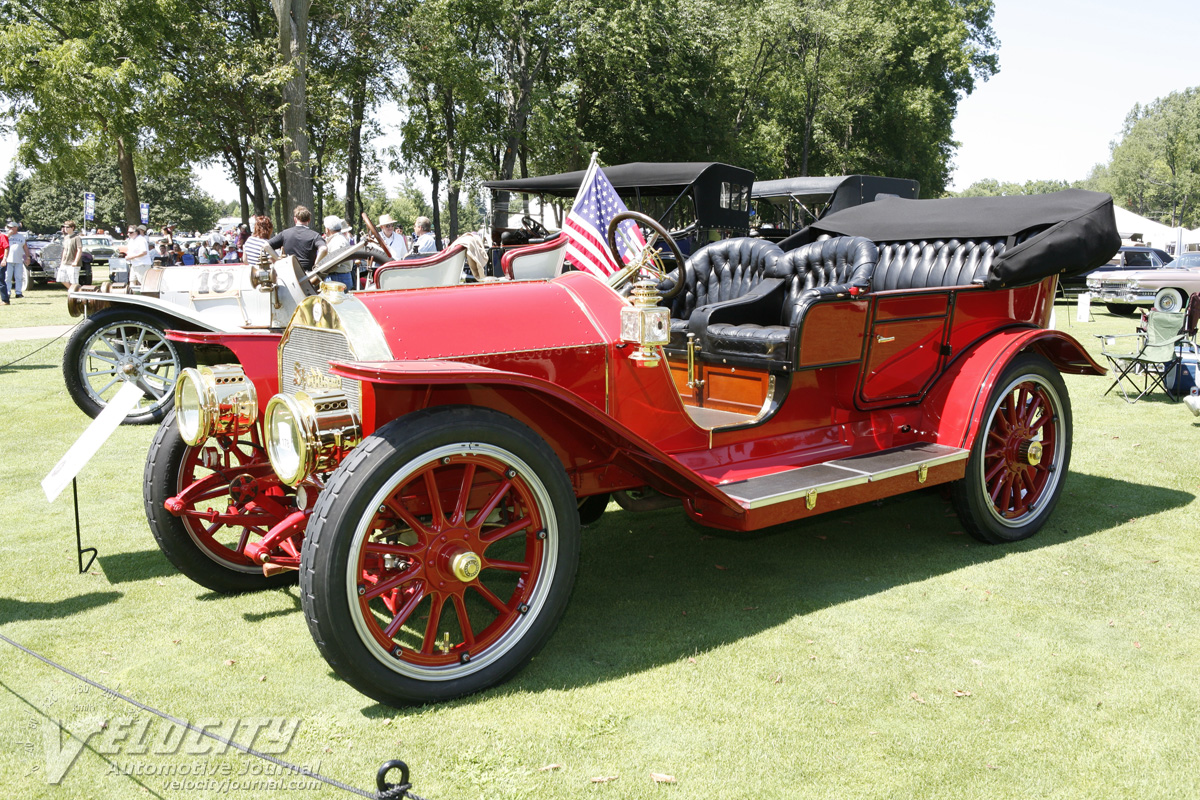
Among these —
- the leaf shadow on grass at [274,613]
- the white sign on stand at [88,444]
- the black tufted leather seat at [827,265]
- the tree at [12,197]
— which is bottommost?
the leaf shadow on grass at [274,613]

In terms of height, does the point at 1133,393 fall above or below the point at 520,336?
below

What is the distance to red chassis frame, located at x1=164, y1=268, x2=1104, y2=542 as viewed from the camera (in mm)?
3018

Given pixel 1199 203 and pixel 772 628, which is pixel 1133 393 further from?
pixel 1199 203

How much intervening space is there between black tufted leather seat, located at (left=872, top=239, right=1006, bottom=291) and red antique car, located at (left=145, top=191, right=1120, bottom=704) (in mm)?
15

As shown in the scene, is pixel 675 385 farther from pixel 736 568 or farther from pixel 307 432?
pixel 307 432

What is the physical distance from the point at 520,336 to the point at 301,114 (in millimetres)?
14551

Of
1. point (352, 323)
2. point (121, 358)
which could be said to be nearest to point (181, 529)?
point (352, 323)

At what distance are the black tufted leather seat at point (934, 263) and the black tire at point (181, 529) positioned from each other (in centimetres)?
374

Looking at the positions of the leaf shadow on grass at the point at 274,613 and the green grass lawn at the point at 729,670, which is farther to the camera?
the leaf shadow on grass at the point at 274,613

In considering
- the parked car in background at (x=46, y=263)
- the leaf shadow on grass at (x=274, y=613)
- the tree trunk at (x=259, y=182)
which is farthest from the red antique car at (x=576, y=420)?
the parked car in background at (x=46, y=263)

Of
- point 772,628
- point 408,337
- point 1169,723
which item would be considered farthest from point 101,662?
point 1169,723

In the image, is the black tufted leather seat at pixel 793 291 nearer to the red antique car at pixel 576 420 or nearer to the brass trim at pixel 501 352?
the red antique car at pixel 576 420

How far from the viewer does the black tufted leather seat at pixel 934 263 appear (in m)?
4.73

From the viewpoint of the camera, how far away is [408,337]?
9.88 feet
